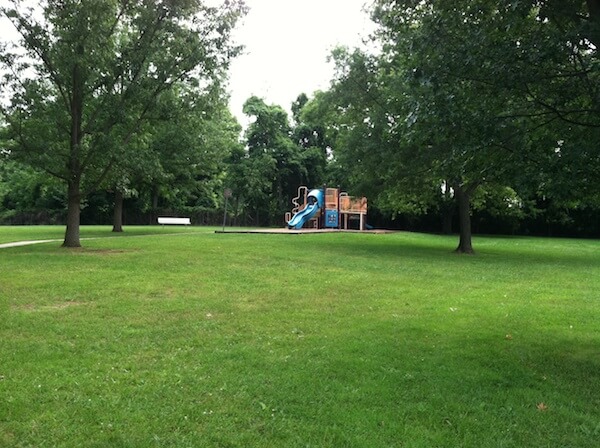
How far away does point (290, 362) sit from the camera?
16.5 feet

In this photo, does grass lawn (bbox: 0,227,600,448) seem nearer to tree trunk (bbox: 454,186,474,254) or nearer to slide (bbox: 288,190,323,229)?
tree trunk (bbox: 454,186,474,254)

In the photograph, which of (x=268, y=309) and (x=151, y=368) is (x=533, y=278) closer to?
(x=268, y=309)

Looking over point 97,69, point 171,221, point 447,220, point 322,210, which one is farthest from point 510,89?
point 447,220

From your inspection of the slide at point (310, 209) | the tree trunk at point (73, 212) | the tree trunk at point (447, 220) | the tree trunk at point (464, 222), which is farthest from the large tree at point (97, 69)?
the tree trunk at point (447, 220)

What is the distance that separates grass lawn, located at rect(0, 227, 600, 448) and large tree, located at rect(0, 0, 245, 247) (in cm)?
614

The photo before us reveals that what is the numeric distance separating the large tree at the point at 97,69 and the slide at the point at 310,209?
53.7 ft

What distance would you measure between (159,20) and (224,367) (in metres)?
13.6

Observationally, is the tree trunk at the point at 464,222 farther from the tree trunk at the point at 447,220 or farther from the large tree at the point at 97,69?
the tree trunk at the point at 447,220

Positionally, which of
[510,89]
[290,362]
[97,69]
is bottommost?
[290,362]

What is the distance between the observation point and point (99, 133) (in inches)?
582

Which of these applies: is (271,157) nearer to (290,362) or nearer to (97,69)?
(97,69)

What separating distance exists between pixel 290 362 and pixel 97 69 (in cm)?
1340

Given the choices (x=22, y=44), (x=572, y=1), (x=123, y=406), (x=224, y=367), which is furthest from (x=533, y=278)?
(x=22, y=44)

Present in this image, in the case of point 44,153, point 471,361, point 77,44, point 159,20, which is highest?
point 159,20
